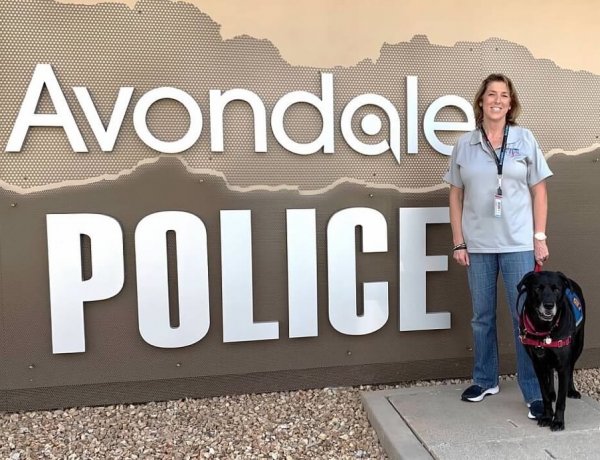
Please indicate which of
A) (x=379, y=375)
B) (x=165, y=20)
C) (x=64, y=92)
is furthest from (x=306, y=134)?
(x=379, y=375)

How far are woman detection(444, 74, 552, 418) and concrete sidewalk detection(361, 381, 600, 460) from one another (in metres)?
0.18

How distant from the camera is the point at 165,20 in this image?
3.26 metres

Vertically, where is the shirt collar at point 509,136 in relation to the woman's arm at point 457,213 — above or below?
above

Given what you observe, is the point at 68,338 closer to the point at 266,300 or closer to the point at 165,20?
the point at 266,300

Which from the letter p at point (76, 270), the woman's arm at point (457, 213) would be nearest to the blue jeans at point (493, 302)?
the woman's arm at point (457, 213)

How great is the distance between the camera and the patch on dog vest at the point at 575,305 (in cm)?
285

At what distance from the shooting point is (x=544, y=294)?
264 centimetres

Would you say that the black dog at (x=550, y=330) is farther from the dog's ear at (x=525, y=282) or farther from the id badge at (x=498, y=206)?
the id badge at (x=498, y=206)

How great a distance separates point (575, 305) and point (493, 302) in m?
0.43

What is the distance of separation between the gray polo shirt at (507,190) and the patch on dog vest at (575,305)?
1.03 feet

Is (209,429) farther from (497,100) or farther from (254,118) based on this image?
(497,100)

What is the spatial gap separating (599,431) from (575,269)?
133 cm

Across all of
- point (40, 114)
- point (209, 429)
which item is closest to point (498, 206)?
point (209, 429)

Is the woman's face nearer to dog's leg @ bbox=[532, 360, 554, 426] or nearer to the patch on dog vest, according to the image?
the patch on dog vest
